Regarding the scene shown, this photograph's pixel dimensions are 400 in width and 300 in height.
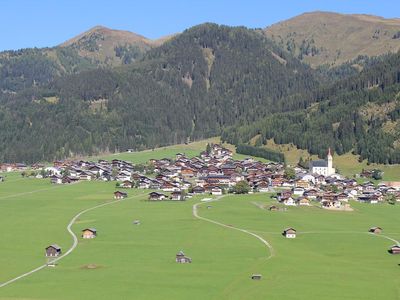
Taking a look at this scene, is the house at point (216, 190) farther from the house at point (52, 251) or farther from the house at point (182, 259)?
the house at point (182, 259)

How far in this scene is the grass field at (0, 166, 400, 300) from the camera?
263 feet

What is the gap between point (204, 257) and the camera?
97438mm

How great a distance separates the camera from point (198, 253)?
100m

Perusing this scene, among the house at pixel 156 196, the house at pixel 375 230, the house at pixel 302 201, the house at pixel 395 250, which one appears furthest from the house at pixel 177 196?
the house at pixel 395 250

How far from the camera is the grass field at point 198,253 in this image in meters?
80.1

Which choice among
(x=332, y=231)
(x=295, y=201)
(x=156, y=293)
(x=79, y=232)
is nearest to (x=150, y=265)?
(x=156, y=293)

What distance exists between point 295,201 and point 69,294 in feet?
292

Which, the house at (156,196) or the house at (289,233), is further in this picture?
the house at (156,196)

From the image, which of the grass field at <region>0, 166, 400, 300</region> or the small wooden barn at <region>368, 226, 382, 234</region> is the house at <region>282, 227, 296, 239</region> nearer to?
the grass field at <region>0, 166, 400, 300</region>

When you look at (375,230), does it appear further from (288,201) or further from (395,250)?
→ (288,201)

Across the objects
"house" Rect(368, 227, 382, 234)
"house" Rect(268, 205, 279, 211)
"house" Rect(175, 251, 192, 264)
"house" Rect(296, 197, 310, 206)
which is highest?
"house" Rect(175, 251, 192, 264)

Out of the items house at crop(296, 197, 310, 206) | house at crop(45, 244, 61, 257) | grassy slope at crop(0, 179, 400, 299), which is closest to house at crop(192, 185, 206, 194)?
house at crop(296, 197, 310, 206)

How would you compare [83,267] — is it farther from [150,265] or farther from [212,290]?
[212,290]

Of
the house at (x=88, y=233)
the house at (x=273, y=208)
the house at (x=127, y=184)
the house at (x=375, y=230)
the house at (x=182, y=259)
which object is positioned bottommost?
the house at (x=127, y=184)
